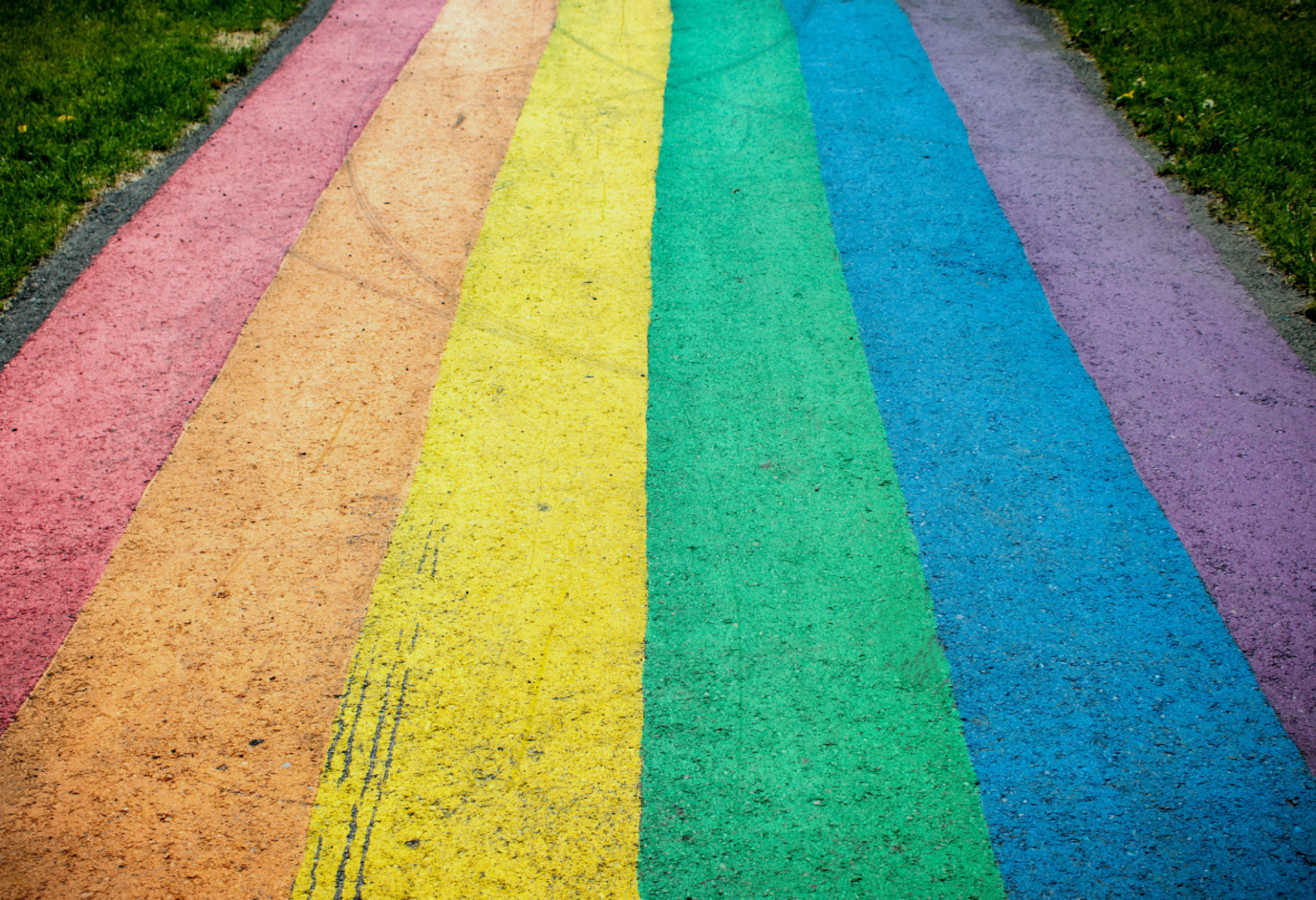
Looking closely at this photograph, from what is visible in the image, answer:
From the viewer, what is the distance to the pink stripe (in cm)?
445

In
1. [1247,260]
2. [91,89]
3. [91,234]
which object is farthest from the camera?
[91,89]

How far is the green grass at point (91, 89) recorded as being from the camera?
22.2ft

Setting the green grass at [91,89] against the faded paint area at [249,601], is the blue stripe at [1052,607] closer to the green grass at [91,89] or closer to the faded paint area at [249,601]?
the faded paint area at [249,601]

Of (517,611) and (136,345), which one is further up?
(136,345)

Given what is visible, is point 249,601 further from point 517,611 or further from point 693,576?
point 693,576

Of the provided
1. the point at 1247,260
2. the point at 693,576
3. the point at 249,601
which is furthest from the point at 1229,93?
the point at 249,601

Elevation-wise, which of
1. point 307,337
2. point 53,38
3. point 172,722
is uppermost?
point 53,38

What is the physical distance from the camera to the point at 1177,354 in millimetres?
5707

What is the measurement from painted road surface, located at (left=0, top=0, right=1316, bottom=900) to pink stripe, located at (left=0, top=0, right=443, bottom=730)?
0.16 m

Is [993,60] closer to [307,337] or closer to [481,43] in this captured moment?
[481,43]

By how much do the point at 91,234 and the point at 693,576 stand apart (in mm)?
5806

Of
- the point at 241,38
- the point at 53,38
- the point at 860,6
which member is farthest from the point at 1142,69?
the point at 53,38

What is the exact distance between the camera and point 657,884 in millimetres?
3340

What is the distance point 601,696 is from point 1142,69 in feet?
28.9
